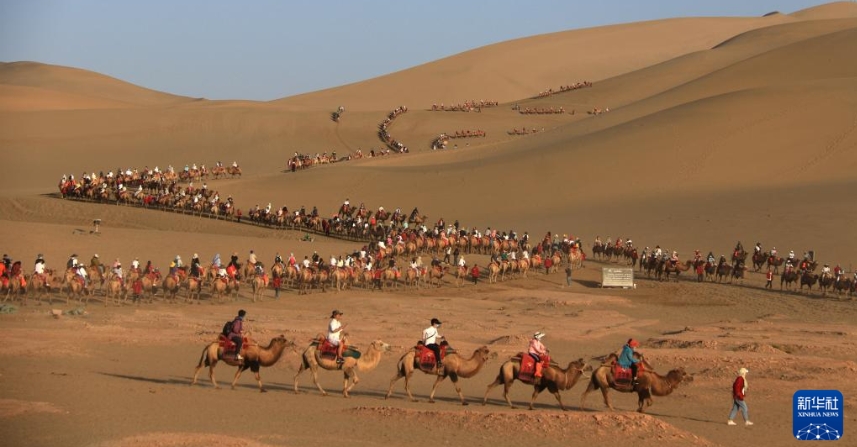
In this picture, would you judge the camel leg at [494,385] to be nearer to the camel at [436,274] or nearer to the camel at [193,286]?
the camel at [193,286]

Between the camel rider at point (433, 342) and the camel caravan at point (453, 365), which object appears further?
the camel rider at point (433, 342)

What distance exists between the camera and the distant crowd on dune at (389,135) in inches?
3320

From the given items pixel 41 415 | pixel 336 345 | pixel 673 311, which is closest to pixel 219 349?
pixel 336 345

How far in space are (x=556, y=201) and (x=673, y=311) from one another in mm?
22488

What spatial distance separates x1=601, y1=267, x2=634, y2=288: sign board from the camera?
41.8 meters

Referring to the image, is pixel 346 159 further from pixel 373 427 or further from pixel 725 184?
pixel 373 427

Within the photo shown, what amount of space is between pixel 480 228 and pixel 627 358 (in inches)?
1375

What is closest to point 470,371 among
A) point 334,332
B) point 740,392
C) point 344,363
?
point 344,363

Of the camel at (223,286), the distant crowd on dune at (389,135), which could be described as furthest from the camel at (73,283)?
the distant crowd on dune at (389,135)

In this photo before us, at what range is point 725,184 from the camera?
2293 inches

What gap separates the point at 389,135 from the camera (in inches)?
3514

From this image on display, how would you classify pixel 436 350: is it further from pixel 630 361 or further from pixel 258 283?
pixel 258 283

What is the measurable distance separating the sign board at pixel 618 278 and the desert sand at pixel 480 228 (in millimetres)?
539

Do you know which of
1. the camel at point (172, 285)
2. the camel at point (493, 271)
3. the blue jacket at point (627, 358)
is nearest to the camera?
the blue jacket at point (627, 358)
